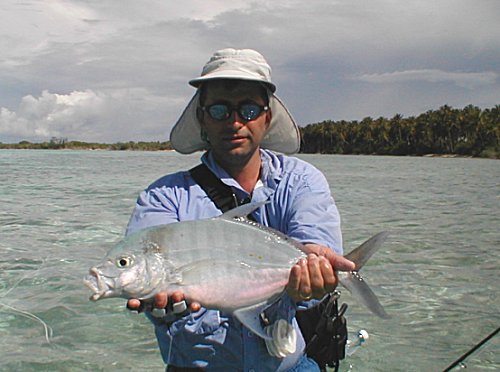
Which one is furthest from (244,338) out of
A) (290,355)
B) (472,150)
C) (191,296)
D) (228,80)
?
(472,150)

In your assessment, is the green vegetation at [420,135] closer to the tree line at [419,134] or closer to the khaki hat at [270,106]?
the tree line at [419,134]

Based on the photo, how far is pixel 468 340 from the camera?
579cm

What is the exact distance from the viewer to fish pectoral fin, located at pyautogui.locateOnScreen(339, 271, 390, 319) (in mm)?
2516

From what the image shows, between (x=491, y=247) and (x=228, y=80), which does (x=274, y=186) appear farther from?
(x=491, y=247)

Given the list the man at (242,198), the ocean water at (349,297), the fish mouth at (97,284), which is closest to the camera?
the fish mouth at (97,284)

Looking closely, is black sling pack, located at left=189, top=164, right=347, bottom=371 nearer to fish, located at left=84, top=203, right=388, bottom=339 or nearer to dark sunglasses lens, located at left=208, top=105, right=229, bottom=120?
dark sunglasses lens, located at left=208, top=105, right=229, bottom=120

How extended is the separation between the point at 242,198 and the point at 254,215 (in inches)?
5.4

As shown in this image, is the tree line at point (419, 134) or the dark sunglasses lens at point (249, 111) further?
the tree line at point (419, 134)

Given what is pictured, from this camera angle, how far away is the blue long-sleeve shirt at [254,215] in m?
→ 2.82

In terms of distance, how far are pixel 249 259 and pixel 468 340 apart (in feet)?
13.4

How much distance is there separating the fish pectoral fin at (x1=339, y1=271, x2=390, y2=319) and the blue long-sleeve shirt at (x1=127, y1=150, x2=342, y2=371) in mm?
324

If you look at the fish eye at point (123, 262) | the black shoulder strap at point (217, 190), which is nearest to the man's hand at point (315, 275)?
the black shoulder strap at point (217, 190)

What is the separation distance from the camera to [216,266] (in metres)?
2.52

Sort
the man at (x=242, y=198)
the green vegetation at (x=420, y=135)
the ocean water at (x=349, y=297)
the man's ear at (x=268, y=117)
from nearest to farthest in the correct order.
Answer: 1. the man at (x=242, y=198)
2. the man's ear at (x=268, y=117)
3. the ocean water at (x=349, y=297)
4. the green vegetation at (x=420, y=135)
